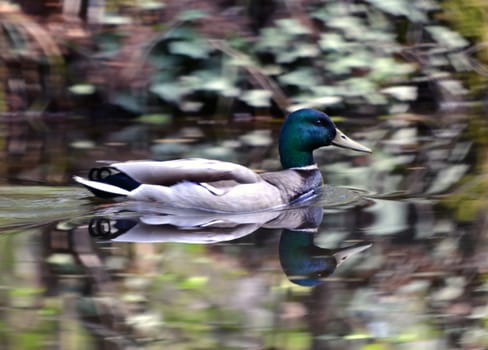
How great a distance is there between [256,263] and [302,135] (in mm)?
2375

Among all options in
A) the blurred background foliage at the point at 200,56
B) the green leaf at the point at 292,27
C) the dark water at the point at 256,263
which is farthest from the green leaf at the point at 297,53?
the dark water at the point at 256,263

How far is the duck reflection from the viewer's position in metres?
6.79

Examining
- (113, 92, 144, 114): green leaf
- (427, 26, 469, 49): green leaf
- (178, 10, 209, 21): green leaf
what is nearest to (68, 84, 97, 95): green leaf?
(113, 92, 144, 114): green leaf

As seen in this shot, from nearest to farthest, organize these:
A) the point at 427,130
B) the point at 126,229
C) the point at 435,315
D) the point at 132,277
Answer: the point at 435,315, the point at 132,277, the point at 126,229, the point at 427,130

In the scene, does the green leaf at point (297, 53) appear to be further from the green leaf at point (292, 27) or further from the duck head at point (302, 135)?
the duck head at point (302, 135)

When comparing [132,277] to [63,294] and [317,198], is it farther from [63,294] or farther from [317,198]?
[317,198]

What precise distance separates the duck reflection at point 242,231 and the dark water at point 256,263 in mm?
13

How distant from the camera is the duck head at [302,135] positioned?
8961 millimetres

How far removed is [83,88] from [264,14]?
6.74ft

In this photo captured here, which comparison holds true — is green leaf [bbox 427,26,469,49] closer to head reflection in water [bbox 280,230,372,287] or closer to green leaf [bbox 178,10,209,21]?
green leaf [bbox 178,10,209,21]

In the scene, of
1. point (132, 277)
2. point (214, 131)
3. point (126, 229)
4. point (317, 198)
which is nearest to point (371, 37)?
point (214, 131)

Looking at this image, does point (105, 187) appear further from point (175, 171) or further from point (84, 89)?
point (84, 89)

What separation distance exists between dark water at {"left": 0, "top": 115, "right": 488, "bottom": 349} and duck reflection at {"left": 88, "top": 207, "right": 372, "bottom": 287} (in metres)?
0.01

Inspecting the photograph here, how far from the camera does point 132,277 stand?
640 centimetres
